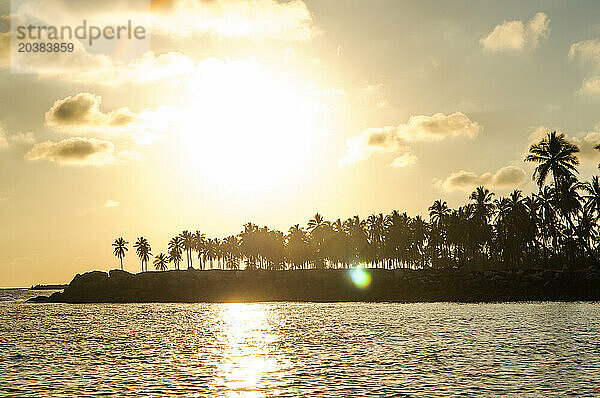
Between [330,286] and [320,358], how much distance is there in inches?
3072

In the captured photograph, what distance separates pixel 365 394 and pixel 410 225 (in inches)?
5631

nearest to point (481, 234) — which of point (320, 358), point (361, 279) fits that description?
point (361, 279)

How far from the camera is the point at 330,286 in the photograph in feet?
367

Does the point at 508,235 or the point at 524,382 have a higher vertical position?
the point at 508,235

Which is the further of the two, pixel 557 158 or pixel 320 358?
pixel 557 158

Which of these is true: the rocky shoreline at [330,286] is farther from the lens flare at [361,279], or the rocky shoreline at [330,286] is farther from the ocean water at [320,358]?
the ocean water at [320,358]

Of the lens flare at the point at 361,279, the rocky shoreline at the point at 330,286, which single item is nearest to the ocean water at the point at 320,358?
the rocky shoreline at the point at 330,286

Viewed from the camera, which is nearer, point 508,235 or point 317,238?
point 508,235

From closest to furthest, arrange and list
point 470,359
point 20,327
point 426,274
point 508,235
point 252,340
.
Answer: point 470,359, point 252,340, point 20,327, point 426,274, point 508,235

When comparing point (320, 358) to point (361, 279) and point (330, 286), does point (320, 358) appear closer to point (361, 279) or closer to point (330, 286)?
point (361, 279)

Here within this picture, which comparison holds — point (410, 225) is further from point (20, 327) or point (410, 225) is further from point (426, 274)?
point (20, 327)

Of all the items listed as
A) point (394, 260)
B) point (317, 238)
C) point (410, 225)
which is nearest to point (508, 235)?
point (410, 225)

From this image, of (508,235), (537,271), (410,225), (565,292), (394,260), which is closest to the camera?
(565,292)

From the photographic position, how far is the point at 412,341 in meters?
41.4
